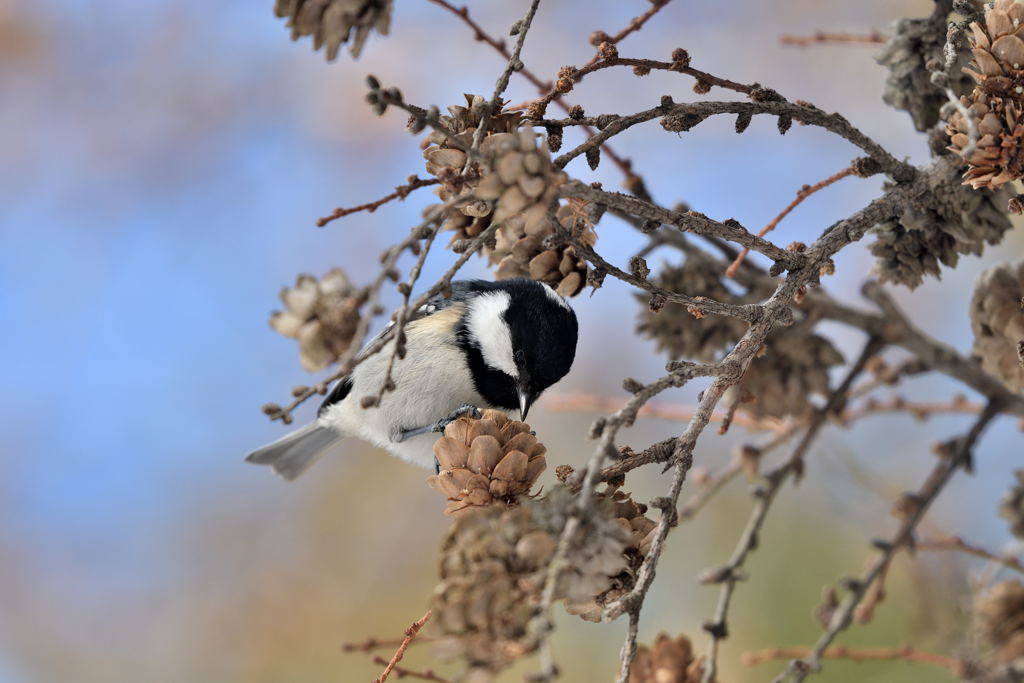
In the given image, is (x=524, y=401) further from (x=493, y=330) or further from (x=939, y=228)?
(x=939, y=228)

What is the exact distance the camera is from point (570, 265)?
0.89 metres

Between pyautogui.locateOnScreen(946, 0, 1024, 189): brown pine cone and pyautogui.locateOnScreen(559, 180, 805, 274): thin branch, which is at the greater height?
Result: pyautogui.locateOnScreen(946, 0, 1024, 189): brown pine cone

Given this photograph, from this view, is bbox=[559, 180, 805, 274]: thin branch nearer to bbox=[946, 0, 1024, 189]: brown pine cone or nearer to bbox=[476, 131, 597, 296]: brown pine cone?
bbox=[476, 131, 597, 296]: brown pine cone

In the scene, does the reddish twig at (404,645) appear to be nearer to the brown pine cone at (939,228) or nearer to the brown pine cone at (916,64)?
the brown pine cone at (939,228)

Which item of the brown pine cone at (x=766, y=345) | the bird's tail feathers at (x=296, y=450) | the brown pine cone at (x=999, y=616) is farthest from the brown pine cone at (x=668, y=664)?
the bird's tail feathers at (x=296, y=450)

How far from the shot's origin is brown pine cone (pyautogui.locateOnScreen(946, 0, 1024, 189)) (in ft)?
2.42

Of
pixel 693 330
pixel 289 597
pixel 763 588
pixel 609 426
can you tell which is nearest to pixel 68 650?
pixel 289 597

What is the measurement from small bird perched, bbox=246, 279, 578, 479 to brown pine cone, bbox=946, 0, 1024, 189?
805 millimetres

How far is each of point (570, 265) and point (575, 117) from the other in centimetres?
15

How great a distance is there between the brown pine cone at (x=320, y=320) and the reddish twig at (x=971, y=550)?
0.78 meters

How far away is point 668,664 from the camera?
0.96 metres

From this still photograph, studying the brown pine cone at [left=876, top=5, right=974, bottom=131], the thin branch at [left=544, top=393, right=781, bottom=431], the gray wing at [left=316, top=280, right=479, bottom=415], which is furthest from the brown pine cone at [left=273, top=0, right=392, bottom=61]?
the gray wing at [left=316, top=280, right=479, bottom=415]

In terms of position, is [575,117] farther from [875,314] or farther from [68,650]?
[68,650]

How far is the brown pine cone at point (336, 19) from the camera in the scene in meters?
0.64
